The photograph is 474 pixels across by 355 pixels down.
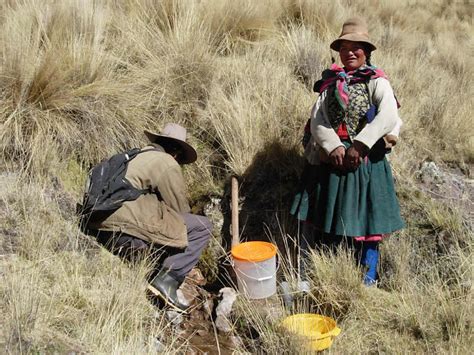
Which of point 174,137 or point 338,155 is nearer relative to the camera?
point 338,155

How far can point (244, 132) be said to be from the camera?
5.11 m

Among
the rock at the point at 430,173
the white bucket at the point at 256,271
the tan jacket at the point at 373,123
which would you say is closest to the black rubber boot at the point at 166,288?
the white bucket at the point at 256,271

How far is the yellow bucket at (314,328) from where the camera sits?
3.29 m

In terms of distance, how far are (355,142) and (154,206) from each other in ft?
5.11

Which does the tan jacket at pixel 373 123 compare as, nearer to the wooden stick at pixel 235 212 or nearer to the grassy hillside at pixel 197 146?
the grassy hillside at pixel 197 146

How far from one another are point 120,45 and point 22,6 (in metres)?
1.07

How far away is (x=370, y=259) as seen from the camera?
4234 mm

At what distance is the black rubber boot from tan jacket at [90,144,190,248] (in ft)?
0.82

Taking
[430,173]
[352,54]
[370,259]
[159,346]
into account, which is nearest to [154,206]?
[159,346]

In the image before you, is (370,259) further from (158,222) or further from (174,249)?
(158,222)

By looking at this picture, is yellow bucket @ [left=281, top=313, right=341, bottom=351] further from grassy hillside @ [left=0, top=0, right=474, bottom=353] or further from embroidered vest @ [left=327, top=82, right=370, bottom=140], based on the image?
embroidered vest @ [left=327, top=82, right=370, bottom=140]

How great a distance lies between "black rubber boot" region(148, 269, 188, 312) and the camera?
422cm

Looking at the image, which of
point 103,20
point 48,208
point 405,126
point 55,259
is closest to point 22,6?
point 103,20

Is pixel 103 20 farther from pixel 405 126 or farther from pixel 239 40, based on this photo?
pixel 405 126
